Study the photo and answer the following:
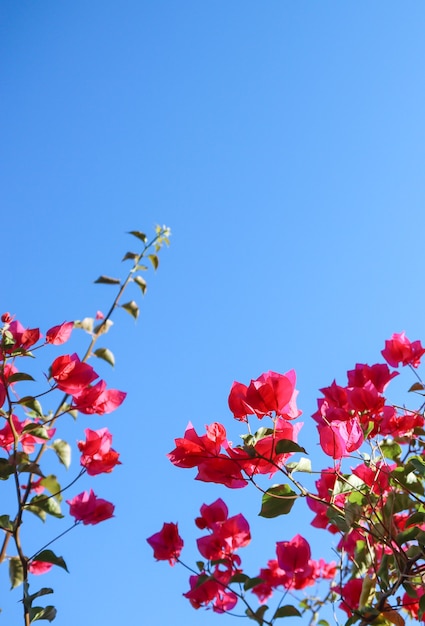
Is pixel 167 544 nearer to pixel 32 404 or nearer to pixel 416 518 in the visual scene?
pixel 32 404

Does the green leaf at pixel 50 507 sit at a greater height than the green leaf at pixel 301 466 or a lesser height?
greater

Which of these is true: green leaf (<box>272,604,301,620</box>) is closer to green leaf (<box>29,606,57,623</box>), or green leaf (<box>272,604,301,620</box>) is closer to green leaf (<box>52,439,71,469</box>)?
green leaf (<box>29,606,57,623</box>)

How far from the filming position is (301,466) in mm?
1048

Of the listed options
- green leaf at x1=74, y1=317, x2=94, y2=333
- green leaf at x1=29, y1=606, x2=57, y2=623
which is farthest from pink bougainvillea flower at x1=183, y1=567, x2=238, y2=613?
green leaf at x1=74, y1=317, x2=94, y2=333

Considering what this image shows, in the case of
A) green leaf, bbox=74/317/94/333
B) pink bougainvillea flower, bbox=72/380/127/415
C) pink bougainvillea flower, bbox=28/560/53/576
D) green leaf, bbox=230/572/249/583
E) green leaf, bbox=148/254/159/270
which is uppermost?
green leaf, bbox=148/254/159/270

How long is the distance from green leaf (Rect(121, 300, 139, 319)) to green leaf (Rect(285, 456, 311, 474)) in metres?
1.15

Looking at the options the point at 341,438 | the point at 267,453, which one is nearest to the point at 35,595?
the point at 267,453

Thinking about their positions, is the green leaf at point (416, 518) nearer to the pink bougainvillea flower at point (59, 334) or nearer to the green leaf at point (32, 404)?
the green leaf at point (32, 404)

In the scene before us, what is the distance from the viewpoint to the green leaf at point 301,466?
1.03 m

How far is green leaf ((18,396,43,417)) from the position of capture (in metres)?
1.35

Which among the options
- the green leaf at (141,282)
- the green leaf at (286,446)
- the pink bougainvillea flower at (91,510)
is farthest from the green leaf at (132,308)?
the green leaf at (286,446)

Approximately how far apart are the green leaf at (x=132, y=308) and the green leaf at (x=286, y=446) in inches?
47.4

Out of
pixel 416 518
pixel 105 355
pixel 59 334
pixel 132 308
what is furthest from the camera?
pixel 132 308

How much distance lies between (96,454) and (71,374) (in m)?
0.24
